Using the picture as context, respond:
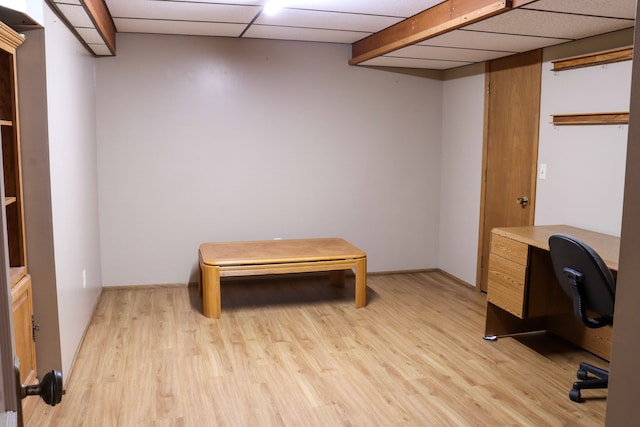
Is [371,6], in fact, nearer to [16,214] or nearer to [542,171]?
[542,171]

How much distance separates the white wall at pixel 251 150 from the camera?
176 inches

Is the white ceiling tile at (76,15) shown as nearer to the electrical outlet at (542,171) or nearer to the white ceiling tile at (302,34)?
the white ceiling tile at (302,34)

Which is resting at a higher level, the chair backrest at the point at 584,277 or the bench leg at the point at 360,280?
the chair backrest at the point at 584,277

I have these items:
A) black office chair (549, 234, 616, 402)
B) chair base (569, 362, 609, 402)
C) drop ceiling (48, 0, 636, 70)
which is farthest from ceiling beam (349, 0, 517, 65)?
chair base (569, 362, 609, 402)

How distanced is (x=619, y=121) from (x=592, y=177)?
405 millimetres

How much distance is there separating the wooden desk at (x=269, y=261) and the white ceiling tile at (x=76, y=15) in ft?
5.57

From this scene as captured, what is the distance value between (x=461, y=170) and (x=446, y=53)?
116 cm

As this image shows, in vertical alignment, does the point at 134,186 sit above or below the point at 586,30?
below

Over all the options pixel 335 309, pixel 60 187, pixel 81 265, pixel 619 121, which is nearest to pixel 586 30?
pixel 619 121

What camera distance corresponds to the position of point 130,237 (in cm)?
457

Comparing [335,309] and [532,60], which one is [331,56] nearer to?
[532,60]

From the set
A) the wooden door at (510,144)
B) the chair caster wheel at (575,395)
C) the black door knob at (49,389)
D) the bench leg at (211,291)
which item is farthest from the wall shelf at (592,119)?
the black door knob at (49,389)

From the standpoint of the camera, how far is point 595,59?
3297 millimetres

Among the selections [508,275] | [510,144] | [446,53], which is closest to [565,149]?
[510,144]
